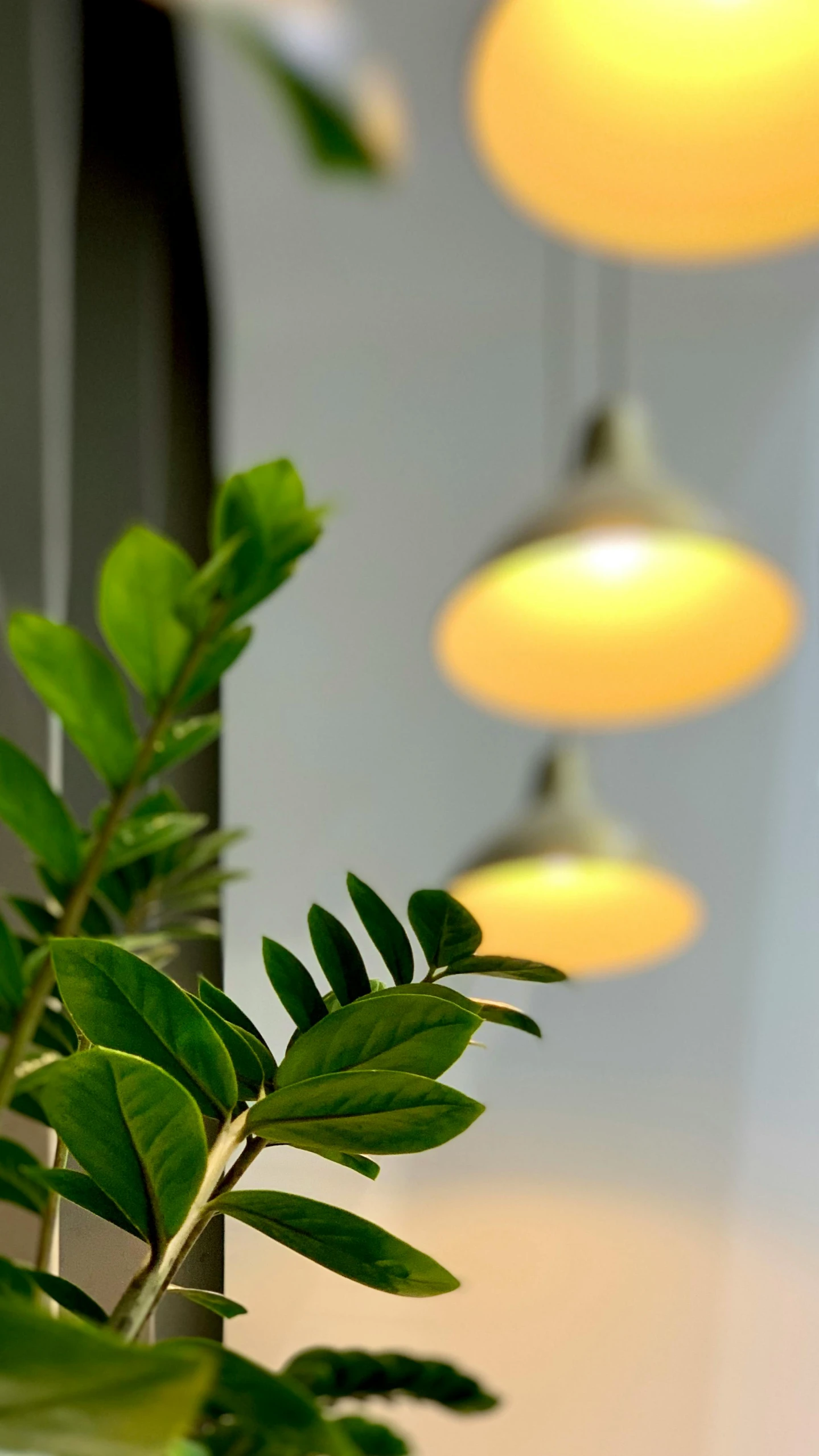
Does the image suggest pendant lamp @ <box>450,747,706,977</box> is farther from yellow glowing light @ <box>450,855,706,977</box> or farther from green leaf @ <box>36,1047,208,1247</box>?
green leaf @ <box>36,1047,208,1247</box>

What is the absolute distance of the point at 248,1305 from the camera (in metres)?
0.37

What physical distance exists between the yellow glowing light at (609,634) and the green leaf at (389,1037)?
86 centimetres

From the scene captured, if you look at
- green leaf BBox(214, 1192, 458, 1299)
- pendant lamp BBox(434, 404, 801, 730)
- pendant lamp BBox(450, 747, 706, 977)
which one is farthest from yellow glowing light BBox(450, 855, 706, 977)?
green leaf BBox(214, 1192, 458, 1299)

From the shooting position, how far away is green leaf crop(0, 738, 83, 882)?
26 cm

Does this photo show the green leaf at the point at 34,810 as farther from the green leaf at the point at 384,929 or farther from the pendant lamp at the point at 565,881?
the pendant lamp at the point at 565,881

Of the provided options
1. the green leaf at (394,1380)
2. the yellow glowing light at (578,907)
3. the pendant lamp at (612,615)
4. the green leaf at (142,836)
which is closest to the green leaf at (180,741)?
the green leaf at (142,836)

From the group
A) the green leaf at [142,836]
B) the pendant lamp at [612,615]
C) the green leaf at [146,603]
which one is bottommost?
the green leaf at [142,836]

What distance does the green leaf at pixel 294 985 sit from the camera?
0.71 ft

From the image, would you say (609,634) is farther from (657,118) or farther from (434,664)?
(657,118)

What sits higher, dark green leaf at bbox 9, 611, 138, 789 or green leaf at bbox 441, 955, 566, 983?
dark green leaf at bbox 9, 611, 138, 789

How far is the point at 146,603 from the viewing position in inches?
8.9

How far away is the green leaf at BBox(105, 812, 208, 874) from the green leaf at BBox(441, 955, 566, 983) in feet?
0.45

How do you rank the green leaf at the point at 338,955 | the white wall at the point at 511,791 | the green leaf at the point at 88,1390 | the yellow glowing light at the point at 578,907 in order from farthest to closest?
the yellow glowing light at the point at 578,907
the white wall at the point at 511,791
the green leaf at the point at 338,955
the green leaf at the point at 88,1390

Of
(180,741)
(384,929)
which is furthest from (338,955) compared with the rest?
(180,741)
